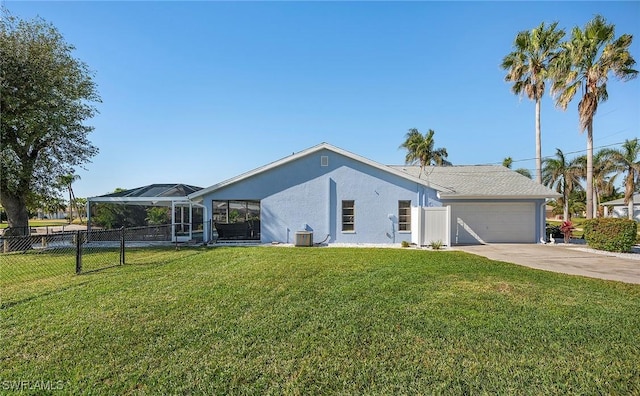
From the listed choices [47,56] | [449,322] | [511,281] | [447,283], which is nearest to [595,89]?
[511,281]

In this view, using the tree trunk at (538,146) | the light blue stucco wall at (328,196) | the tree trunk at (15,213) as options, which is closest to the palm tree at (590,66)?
the tree trunk at (538,146)

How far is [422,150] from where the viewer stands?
3716 cm

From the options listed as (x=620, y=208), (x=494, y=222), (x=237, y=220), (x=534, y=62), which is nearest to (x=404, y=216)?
(x=494, y=222)

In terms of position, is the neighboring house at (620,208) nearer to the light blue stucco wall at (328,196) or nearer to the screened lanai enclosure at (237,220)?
the light blue stucco wall at (328,196)

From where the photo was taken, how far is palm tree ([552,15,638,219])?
54.4ft

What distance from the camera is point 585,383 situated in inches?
119

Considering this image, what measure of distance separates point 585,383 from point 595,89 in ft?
68.8

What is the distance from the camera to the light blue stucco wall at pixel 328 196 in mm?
15109

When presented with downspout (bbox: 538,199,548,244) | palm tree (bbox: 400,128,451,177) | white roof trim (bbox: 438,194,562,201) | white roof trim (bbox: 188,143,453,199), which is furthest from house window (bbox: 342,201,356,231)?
palm tree (bbox: 400,128,451,177)

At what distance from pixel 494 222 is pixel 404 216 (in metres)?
4.87

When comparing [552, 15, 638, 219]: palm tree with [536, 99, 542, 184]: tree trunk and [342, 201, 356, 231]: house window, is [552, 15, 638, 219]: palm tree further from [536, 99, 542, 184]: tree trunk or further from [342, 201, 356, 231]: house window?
[342, 201, 356, 231]: house window

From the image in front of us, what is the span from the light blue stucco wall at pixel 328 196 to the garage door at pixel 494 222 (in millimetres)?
1878

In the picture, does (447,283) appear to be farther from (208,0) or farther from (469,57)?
(469,57)

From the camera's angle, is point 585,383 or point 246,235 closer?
point 585,383
